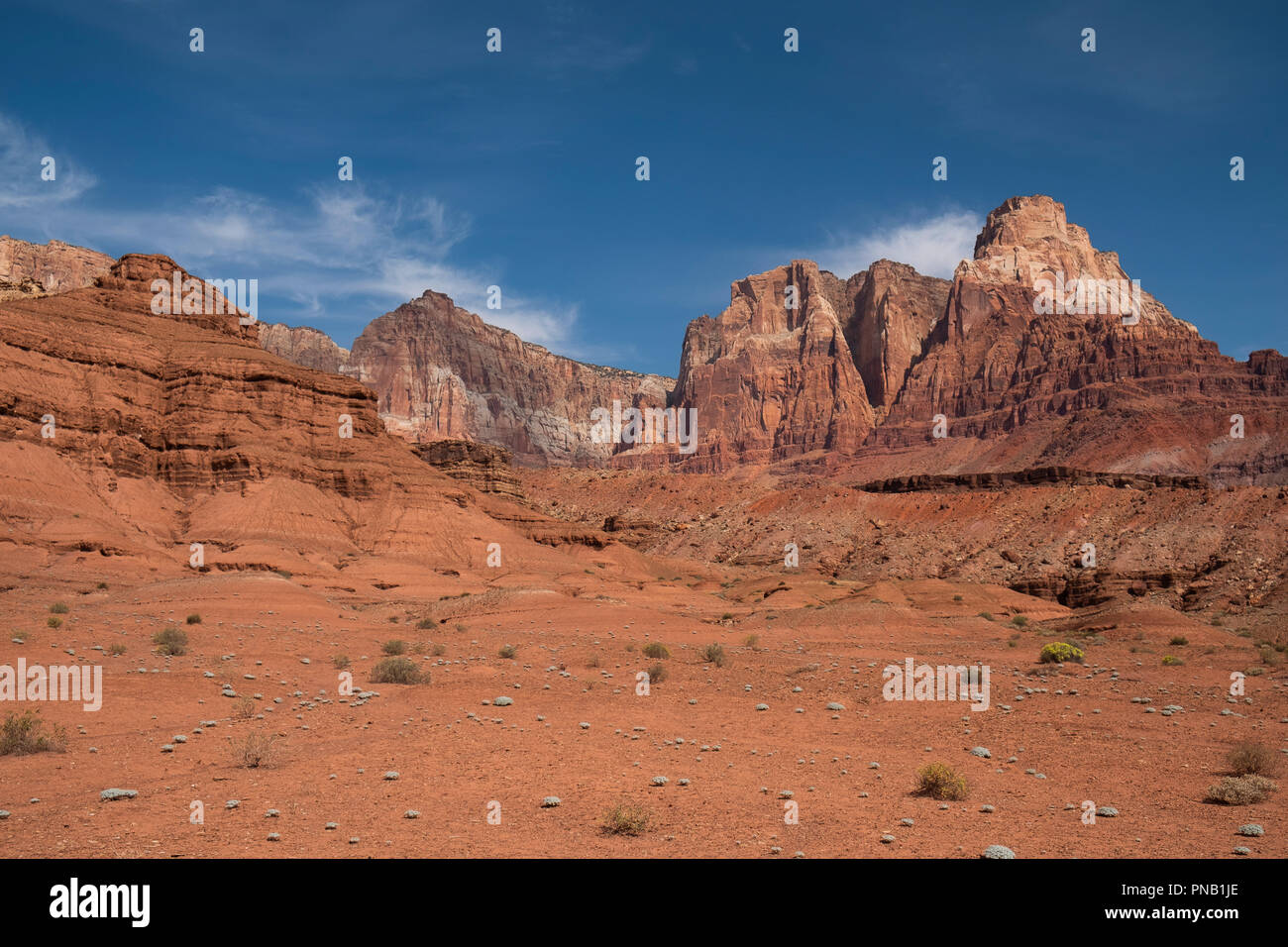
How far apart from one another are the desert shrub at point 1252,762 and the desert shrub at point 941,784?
13.1 feet

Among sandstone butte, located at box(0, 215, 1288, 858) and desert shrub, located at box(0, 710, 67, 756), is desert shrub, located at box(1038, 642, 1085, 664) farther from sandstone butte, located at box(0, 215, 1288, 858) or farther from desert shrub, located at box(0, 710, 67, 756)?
desert shrub, located at box(0, 710, 67, 756)

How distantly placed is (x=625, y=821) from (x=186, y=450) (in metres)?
60.1

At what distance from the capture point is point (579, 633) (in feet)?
97.6

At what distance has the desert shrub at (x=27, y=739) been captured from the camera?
11484 mm

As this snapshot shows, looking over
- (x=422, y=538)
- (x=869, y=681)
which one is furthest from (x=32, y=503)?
(x=869, y=681)

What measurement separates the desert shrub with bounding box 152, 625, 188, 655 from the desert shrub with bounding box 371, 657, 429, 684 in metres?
5.65

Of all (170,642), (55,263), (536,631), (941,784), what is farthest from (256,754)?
(55,263)

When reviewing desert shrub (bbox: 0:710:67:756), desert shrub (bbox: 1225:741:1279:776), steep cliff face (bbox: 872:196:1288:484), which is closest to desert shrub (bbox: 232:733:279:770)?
desert shrub (bbox: 0:710:67:756)

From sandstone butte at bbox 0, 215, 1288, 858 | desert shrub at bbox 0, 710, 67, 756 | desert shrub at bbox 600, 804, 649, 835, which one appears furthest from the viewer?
desert shrub at bbox 0, 710, 67, 756

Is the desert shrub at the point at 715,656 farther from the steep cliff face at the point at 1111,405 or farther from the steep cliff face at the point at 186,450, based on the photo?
the steep cliff face at the point at 1111,405

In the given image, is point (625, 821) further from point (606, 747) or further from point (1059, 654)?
point (1059, 654)

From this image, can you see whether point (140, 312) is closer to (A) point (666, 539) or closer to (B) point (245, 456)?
(B) point (245, 456)

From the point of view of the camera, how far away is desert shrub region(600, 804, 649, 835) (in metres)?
8.66

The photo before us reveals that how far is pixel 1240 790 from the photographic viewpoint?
997 centimetres
